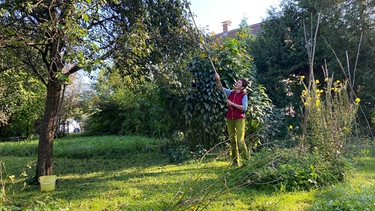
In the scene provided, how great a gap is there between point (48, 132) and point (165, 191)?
1.89 metres

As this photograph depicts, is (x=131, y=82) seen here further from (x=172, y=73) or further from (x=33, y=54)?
(x=33, y=54)

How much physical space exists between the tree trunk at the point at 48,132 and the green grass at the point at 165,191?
279 millimetres

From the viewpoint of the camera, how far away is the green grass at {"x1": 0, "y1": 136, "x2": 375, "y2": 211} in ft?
8.13

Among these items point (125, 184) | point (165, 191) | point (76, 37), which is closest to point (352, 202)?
point (165, 191)

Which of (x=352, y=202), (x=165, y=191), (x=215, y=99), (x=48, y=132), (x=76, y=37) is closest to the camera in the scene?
(x=352, y=202)

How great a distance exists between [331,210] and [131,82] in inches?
154

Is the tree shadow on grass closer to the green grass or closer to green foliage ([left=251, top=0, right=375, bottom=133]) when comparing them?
the green grass

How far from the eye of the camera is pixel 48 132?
4.12 meters

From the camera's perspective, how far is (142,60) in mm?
4453

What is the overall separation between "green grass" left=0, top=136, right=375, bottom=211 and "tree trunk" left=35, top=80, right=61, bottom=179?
0.28 meters

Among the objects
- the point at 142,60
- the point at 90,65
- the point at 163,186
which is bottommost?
the point at 163,186

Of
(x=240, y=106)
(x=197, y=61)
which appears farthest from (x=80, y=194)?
(x=197, y=61)

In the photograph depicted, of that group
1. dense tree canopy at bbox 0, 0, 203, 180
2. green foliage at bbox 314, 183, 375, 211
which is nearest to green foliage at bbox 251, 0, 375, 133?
dense tree canopy at bbox 0, 0, 203, 180

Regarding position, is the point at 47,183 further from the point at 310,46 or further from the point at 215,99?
the point at 310,46
